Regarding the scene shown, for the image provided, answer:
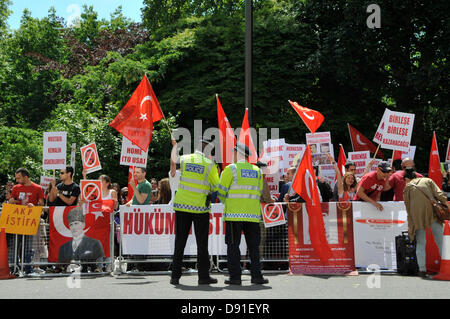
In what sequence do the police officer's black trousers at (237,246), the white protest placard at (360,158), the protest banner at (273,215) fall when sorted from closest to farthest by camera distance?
1. the police officer's black trousers at (237,246)
2. the protest banner at (273,215)
3. the white protest placard at (360,158)

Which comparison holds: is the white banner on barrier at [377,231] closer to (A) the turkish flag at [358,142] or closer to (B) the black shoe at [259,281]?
(B) the black shoe at [259,281]

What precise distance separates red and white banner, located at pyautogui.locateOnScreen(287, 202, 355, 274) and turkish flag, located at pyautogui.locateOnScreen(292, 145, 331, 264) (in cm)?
10

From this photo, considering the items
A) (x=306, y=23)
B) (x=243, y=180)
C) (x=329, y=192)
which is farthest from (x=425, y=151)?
(x=243, y=180)

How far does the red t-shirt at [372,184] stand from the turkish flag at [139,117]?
3.75m

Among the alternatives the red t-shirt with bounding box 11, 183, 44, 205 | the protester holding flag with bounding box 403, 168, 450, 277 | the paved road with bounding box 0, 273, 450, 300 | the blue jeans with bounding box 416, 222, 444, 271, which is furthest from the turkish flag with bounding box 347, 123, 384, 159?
the red t-shirt with bounding box 11, 183, 44, 205

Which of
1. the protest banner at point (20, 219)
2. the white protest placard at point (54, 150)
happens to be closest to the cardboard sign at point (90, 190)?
the protest banner at point (20, 219)

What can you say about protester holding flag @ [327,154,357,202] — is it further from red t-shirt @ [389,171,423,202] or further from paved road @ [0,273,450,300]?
paved road @ [0,273,450,300]

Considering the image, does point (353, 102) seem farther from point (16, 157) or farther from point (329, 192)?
point (16, 157)

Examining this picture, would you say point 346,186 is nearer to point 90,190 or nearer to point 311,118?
point 311,118

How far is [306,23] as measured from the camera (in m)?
25.2

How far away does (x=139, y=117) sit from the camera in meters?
11.3

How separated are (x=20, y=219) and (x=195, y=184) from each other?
12.8 ft

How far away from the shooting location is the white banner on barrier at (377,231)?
1059 centimetres

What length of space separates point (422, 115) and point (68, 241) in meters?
16.5
